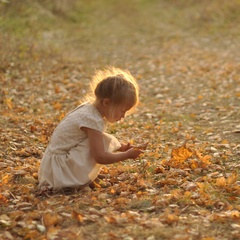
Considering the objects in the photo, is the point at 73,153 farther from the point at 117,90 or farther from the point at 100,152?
the point at 117,90

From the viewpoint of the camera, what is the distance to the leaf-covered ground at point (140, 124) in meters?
3.60

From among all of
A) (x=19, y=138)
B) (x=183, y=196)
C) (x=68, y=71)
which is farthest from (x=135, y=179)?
(x=68, y=71)

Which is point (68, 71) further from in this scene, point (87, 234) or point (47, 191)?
point (87, 234)

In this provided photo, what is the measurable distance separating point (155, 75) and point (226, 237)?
6538mm

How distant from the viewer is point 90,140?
414 cm

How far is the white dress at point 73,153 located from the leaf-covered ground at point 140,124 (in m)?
0.11

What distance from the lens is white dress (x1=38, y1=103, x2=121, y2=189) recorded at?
4.18 m

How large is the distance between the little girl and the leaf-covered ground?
0.14 metres

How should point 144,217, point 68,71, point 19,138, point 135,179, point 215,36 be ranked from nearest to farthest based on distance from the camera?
point 144,217 → point 135,179 → point 19,138 → point 68,71 → point 215,36

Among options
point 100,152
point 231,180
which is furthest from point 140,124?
point 100,152

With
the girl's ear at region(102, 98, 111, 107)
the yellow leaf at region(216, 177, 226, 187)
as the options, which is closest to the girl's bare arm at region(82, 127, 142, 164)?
the girl's ear at region(102, 98, 111, 107)

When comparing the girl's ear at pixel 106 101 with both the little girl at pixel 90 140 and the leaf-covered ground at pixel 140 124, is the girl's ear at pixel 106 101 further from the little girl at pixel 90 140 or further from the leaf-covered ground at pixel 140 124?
the leaf-covered ground at pixel 140 124

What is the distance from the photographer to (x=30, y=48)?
9.87 metres

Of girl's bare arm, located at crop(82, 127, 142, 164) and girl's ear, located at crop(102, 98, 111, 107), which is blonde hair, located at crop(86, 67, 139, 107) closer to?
girl's ear, located at crop(102, 98, 111, 107)
